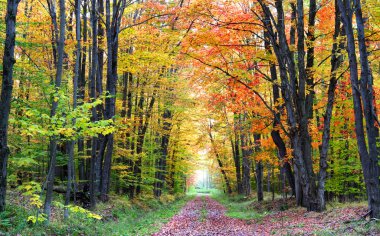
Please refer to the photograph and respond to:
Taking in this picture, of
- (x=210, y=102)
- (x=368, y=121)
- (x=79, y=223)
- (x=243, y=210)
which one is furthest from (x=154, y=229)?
(x=210, y=102)

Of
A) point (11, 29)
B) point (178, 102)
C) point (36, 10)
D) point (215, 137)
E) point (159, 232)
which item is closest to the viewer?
point (11, 29)

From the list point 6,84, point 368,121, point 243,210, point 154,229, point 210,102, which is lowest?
point 243,210

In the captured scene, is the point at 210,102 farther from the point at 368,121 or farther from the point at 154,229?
the point at 368,121

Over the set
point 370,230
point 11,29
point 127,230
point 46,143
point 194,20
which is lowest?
point 127,230

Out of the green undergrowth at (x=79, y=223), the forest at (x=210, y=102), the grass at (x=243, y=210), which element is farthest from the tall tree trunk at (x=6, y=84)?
the grass at (x=243, y=210)

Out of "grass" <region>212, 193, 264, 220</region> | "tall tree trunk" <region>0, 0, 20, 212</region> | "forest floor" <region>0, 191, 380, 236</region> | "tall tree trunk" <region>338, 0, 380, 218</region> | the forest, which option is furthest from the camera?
"grass" <region>212, 193, 264, 220</region>

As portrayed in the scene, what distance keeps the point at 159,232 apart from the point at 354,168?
1063 cm

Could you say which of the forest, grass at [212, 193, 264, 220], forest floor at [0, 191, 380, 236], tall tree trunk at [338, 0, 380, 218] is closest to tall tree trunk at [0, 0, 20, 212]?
the forest

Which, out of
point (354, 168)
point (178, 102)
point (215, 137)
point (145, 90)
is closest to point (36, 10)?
point (145, 90)

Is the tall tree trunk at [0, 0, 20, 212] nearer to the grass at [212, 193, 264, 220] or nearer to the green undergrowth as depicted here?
the green undergrowth

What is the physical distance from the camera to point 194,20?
44.7 ft

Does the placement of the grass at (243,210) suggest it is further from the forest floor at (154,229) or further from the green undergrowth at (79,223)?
the green undergrowth at (79,223)

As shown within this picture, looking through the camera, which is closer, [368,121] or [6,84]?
[6,84]

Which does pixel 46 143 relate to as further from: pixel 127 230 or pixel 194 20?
pixel 194 20
